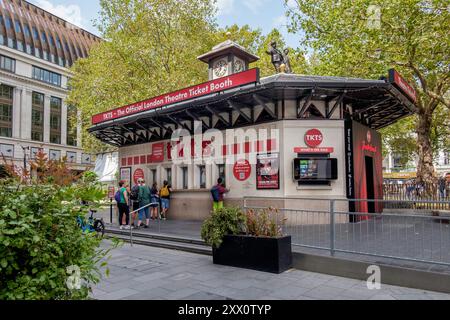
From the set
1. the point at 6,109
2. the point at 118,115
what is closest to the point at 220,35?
the point at 118,115

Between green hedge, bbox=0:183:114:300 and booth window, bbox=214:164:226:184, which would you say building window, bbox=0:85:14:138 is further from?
green hedge, bbox=0:183:114:300

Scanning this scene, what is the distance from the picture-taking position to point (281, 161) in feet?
38.9

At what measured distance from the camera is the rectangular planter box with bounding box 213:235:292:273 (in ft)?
21.2

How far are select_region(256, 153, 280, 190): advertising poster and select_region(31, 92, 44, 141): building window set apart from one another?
2054 inches

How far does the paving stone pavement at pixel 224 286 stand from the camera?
515 cm

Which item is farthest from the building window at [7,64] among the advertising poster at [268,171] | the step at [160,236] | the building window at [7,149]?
the advertising poster at [268,171]

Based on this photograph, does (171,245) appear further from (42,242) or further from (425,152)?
(425,152)

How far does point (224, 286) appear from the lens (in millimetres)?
5691

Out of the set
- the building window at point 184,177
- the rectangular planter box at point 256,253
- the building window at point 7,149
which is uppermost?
the building window at point 7,149

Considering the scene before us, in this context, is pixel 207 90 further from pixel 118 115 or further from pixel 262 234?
pixel 262 234

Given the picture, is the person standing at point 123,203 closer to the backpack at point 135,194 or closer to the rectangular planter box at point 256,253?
the backpack at point 135,194

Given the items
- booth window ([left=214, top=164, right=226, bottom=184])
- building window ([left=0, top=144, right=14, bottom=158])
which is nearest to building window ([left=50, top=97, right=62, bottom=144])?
building window ([left=0, top=144, right=14, bottom=158])

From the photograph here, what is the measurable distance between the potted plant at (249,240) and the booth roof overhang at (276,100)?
202 inches
